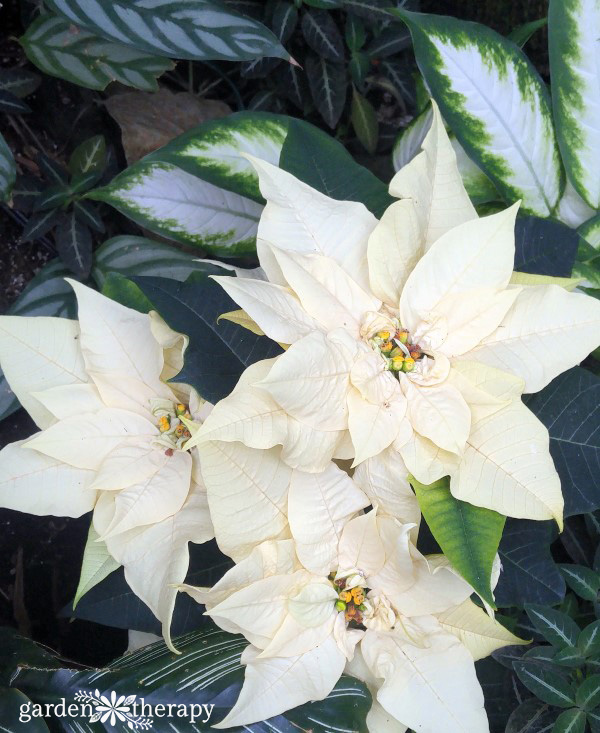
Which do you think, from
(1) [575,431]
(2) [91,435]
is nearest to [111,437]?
(2) [91,435]

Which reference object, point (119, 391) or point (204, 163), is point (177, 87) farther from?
point (119, 391)

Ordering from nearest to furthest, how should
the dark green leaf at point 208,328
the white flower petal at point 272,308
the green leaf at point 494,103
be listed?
the white flower petal at point 272,308, the dark green leaf at point 208,328, the green leaf at point 494,103

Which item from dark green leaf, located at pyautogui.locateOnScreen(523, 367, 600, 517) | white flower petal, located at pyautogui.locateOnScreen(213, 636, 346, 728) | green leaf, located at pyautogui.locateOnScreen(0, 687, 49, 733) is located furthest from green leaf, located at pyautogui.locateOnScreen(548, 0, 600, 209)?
green leaf, located at pyautogui.locateOnScreen(0, 687, 49, 733)

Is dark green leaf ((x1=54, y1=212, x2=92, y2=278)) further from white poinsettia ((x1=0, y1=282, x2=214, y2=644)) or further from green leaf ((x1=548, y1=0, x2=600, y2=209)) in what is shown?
green leaf ((x1=548, y1=0, x2=600, y2=209))

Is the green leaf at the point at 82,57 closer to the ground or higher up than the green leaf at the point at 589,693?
higher up

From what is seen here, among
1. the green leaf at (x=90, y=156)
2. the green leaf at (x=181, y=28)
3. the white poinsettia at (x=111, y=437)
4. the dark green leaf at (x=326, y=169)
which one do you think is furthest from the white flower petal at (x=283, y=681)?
the green leaf at (x=90, y=156)

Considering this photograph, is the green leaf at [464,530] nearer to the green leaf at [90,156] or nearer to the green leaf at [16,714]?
the green leaf at [16,714]
